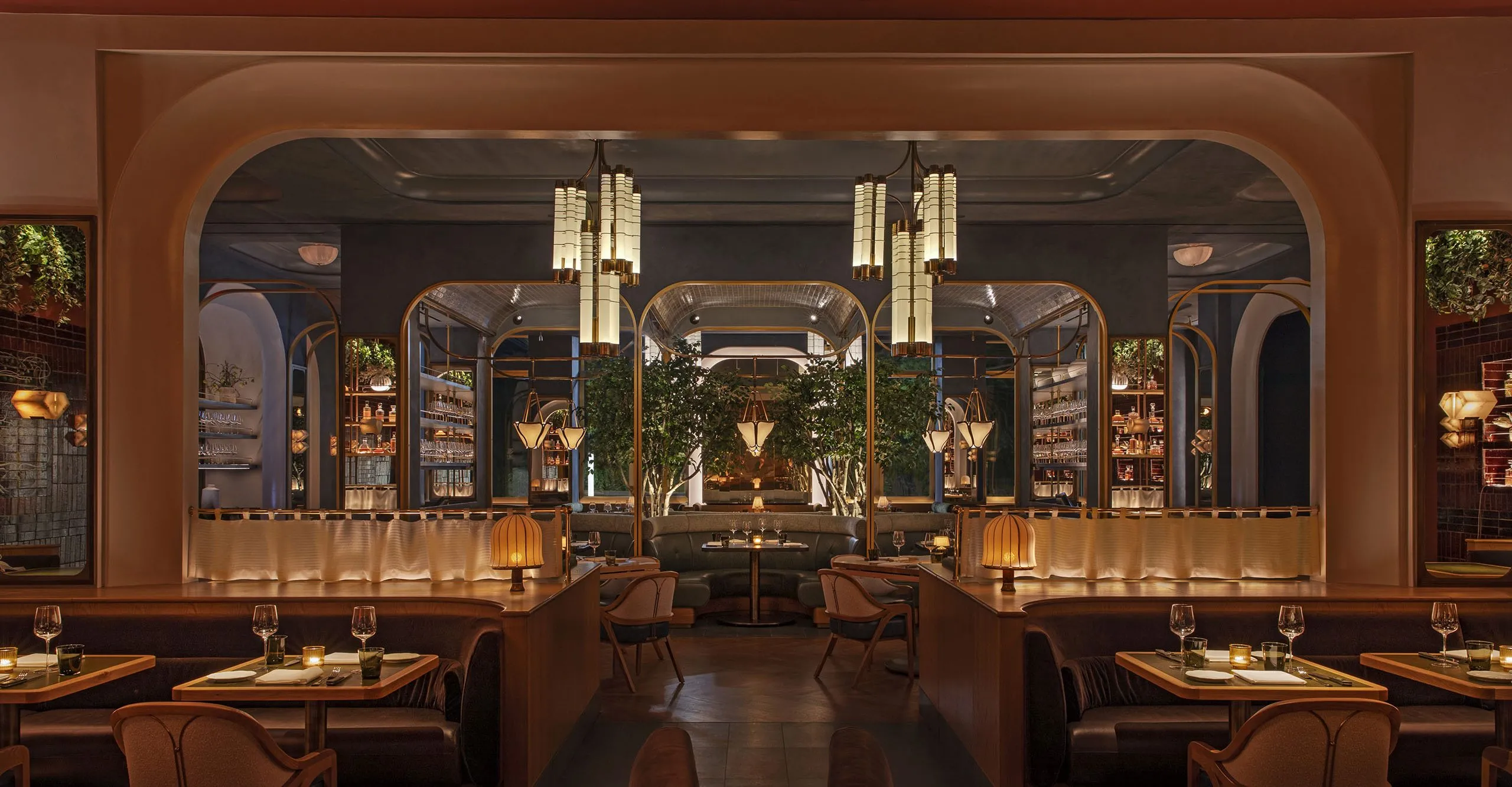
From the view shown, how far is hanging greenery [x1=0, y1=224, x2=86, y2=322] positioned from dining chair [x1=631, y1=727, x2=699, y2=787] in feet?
13.8

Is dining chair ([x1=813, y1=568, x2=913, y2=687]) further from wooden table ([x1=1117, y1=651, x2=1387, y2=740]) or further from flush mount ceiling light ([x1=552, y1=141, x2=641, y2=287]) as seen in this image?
wooden table ([x1=1117, y1=651, x2=1387, y2=740])

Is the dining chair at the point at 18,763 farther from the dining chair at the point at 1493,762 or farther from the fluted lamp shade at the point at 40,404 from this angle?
the dining chair at the point at 1493,762

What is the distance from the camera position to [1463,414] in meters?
5.30

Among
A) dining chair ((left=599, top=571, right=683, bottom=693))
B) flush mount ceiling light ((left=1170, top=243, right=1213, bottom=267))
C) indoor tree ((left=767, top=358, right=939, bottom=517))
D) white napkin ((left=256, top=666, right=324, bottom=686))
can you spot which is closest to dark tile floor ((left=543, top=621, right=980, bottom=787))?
dining chair ((left=599, top=571, right=683, bottom=693))

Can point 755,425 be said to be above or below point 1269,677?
above

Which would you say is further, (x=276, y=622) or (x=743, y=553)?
(x=743, y=553)

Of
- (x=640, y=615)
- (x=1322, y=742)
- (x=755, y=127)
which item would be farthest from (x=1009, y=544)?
(x=640, y=615)

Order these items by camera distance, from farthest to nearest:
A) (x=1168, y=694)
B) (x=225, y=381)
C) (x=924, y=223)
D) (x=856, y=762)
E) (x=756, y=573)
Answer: (x=225, y=381), (x=756, y=573), (x=924, y=223), (x=1168, y=694), (x=856, y=762)

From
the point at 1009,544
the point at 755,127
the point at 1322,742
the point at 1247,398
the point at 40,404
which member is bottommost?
the point at 1322,742

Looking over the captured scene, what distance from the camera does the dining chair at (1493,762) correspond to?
13.1ft

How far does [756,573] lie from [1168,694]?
4.98 meters

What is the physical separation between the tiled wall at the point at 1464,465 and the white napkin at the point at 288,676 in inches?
209

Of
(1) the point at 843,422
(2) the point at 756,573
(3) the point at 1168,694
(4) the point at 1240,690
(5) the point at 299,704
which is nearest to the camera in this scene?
(4) the point at 1240,690

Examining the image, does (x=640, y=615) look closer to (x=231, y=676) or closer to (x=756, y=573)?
(x=756, y=573)
